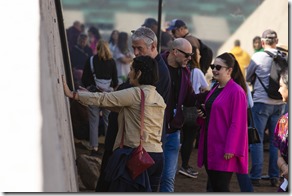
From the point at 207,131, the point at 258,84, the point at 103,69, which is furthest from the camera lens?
the point at 103,69

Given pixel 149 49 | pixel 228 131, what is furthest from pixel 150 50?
pixel 228 131

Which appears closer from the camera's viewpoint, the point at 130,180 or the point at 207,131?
the point at 130,180

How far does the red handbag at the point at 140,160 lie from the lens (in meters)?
6.92

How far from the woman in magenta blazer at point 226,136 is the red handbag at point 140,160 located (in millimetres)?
1296

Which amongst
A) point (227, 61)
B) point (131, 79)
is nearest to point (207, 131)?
point (227, 61)

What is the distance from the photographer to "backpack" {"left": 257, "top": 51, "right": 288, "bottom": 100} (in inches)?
432

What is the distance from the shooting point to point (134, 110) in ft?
23.1

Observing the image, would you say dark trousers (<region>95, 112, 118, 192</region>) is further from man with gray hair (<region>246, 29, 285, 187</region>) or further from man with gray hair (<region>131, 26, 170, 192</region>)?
man with gray hair (<region>246, 29, 285, 187</region>)

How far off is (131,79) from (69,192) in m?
1.89

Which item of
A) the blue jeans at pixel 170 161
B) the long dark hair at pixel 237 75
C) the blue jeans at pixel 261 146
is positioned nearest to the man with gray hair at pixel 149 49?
the long dark hair at pixel 237 75

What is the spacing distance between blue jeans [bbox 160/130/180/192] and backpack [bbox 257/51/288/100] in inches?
95.4

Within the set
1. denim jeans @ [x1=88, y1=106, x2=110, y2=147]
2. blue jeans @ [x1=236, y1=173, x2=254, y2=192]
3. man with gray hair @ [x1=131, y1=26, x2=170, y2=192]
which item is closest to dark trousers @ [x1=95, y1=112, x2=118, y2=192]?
man with gray hair @ [x1=131, y1=26, x2=170, y2=192]
